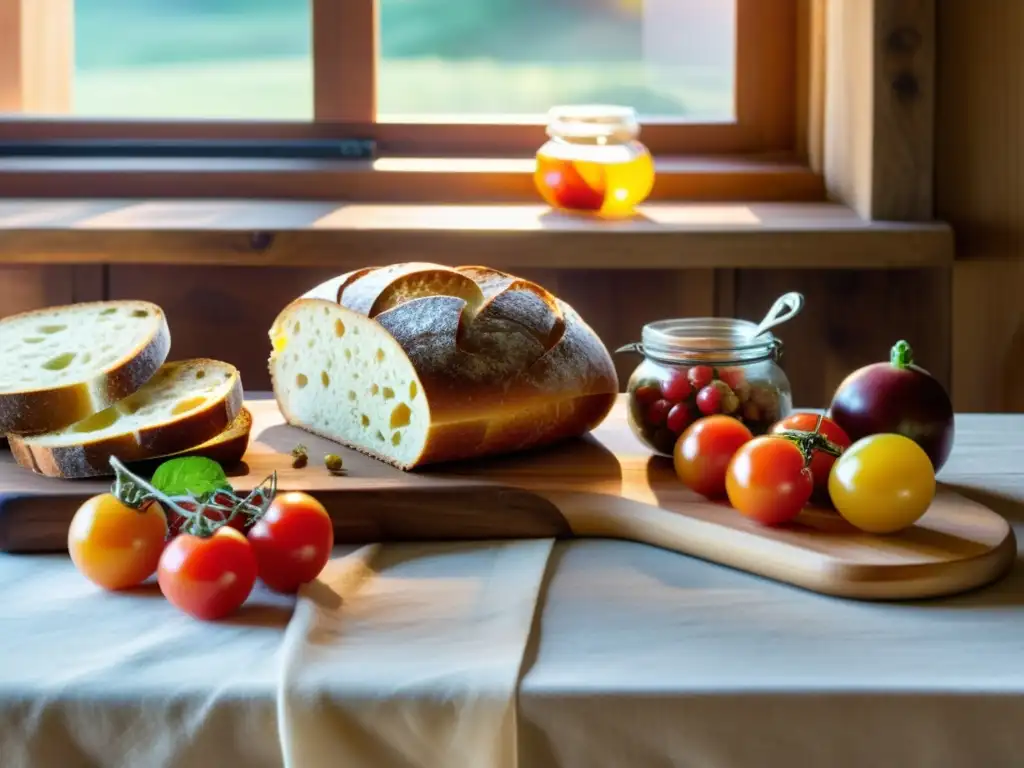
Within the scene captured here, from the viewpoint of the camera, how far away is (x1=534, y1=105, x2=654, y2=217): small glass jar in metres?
2.23

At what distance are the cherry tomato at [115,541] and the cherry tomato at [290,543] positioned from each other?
0.09 m

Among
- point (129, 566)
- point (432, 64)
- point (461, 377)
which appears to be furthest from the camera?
point (432, 64)

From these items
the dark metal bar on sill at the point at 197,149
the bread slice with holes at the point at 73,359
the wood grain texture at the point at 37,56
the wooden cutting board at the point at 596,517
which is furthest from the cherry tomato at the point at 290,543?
the wood grain texture at the point at 37,56

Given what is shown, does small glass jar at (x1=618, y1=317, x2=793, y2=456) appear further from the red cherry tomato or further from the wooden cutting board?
the red cherry tomato

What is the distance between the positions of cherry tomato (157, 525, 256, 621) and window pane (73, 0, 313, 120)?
5.39 ft

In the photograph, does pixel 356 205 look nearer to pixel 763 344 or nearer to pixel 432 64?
Answer: pixel 432 64

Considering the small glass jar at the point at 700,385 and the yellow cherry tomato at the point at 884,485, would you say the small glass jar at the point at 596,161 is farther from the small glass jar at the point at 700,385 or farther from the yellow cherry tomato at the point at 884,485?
the yellow cherry tomato at the point at 884,485

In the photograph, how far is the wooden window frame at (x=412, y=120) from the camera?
2.46 metres

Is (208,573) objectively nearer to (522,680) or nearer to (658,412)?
(522,680)

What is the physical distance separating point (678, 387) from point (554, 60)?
134 centimetres

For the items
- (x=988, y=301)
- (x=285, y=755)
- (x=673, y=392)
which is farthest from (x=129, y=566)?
(x=988, y=301)

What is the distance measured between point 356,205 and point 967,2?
38.9 inches

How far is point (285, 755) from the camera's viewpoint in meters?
1.00

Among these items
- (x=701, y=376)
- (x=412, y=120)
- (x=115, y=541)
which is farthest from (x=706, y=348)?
(x=412, y=120)
